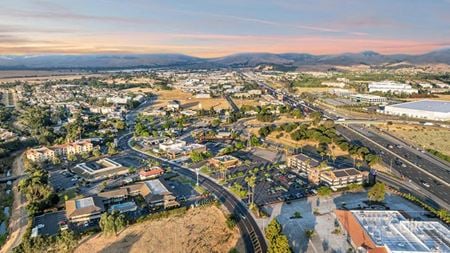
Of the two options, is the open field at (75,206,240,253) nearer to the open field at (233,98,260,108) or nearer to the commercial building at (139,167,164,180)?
the commercial building at (139,167,164,180)

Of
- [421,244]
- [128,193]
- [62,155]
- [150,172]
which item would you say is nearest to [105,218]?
[128,193]

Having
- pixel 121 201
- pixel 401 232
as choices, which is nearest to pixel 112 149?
pixel 121 201

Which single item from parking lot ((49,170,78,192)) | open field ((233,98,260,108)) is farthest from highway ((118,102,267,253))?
open field ((233,98,260,108))

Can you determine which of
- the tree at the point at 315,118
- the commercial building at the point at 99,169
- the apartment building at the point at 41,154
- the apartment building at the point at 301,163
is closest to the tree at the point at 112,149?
the commercial building at the point at 99,169

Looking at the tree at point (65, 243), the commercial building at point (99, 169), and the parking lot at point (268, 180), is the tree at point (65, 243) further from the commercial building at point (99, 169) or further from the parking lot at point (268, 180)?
the parking lot at point (268, 180)

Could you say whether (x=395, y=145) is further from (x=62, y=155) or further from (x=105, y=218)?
(x=62, y=155)

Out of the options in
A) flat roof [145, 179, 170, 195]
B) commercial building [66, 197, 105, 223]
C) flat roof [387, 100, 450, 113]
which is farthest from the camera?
flat roof [387, 100, 450, 113]
